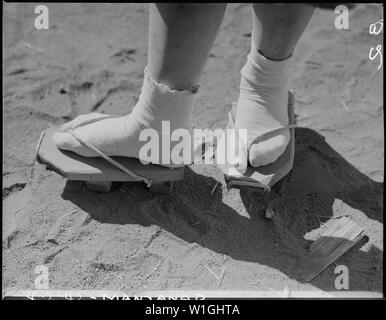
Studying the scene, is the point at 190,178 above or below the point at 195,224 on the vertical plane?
above

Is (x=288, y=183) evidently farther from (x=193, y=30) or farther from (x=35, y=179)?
(x=35, y=179)

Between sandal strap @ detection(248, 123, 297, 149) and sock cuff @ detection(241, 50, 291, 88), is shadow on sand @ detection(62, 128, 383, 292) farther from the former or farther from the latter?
→ sock cuff @ detection(241, 50, 291, 88)

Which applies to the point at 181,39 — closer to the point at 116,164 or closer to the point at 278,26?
the point at 278,26

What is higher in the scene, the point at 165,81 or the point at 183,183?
the point at 165,81

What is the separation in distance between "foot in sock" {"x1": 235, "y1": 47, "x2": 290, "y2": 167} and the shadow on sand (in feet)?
0.47

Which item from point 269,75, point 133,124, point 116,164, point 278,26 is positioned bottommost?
point 116,164

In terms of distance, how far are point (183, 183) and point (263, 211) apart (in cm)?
26

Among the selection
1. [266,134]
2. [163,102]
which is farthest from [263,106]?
[163,102]

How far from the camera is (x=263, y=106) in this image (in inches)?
64.8

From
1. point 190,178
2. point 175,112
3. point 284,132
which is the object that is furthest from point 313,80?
point 175,112

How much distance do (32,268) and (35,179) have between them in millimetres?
336

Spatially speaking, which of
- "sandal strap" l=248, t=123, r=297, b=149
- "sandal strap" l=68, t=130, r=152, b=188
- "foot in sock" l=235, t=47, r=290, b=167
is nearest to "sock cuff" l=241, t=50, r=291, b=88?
"foot in sock" l=235, t=47, r=290, b=167

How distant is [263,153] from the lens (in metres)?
1.58

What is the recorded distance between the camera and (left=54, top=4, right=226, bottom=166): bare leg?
4.30 feet
